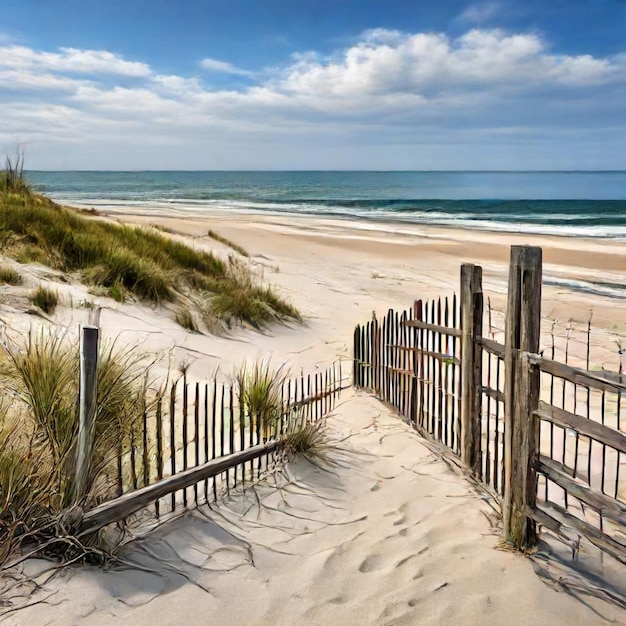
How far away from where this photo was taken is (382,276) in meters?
16.2

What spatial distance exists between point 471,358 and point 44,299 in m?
5.18

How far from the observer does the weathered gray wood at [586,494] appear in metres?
2.89

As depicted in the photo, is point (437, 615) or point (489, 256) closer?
point (437, 615)

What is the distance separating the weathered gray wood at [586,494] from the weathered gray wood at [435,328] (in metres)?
1.38

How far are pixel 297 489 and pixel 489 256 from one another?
62.0ft

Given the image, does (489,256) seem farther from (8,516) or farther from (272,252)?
(8,516)

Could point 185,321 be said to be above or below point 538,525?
above

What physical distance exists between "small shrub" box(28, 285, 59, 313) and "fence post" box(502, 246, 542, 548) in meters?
5.59

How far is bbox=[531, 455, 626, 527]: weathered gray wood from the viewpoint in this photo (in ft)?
9.49

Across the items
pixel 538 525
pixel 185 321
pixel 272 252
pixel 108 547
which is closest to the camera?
pixel 108 547

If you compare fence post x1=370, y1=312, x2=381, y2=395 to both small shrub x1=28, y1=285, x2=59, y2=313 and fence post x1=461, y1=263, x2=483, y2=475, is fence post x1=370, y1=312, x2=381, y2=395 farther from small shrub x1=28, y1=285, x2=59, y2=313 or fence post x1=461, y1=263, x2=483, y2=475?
small shrub x1=28, y1=285, x2=59, y2=313

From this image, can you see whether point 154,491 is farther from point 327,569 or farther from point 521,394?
point 521,394

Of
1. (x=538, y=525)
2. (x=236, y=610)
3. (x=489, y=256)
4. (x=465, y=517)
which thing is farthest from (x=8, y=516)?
(x=489, y=256)

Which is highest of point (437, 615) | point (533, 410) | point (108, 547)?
point (533, 410)
